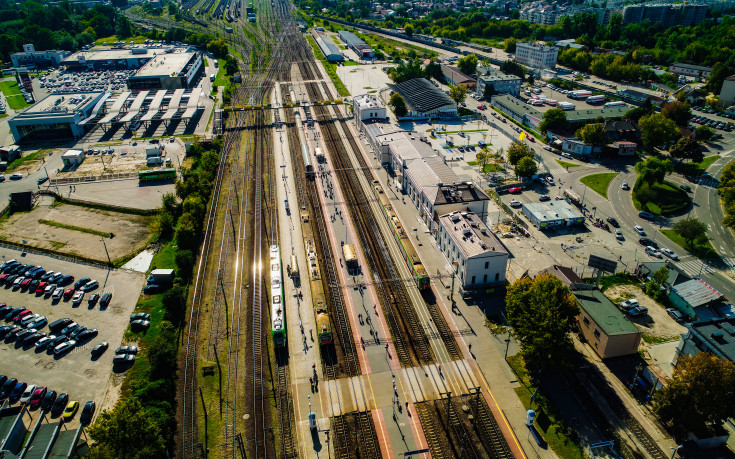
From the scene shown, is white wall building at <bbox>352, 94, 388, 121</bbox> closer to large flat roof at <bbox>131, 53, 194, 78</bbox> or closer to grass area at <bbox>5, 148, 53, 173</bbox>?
large flat roof at <bbox>131, 53, 194, 78</bbox>

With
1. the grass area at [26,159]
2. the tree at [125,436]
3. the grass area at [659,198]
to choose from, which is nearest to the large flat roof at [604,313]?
the grass area at [659,198]

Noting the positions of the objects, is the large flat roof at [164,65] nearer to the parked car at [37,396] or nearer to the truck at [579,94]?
the truck at [579,94]

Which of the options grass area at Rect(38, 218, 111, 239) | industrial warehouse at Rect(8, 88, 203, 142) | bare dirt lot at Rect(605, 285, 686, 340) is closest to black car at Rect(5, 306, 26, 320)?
grass area at Rect(38, 218, 111, 239)

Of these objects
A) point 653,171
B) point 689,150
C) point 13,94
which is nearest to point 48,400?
point 653,171

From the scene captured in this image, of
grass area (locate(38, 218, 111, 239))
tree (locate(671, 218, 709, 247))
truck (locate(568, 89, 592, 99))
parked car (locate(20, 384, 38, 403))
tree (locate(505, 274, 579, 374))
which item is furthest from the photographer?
truck (locate(568, 89, 592, 99))

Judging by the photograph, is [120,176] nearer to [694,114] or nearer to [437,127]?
[437,127]

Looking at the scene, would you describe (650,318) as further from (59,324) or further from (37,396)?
(59,324)

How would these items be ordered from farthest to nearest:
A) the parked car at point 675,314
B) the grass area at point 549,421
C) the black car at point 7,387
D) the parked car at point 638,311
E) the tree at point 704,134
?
the tree at point 704,134
the parked car at point 638,311
the parked car at point 675,314
the black car at point 7,387
the grass area at point 549,421
